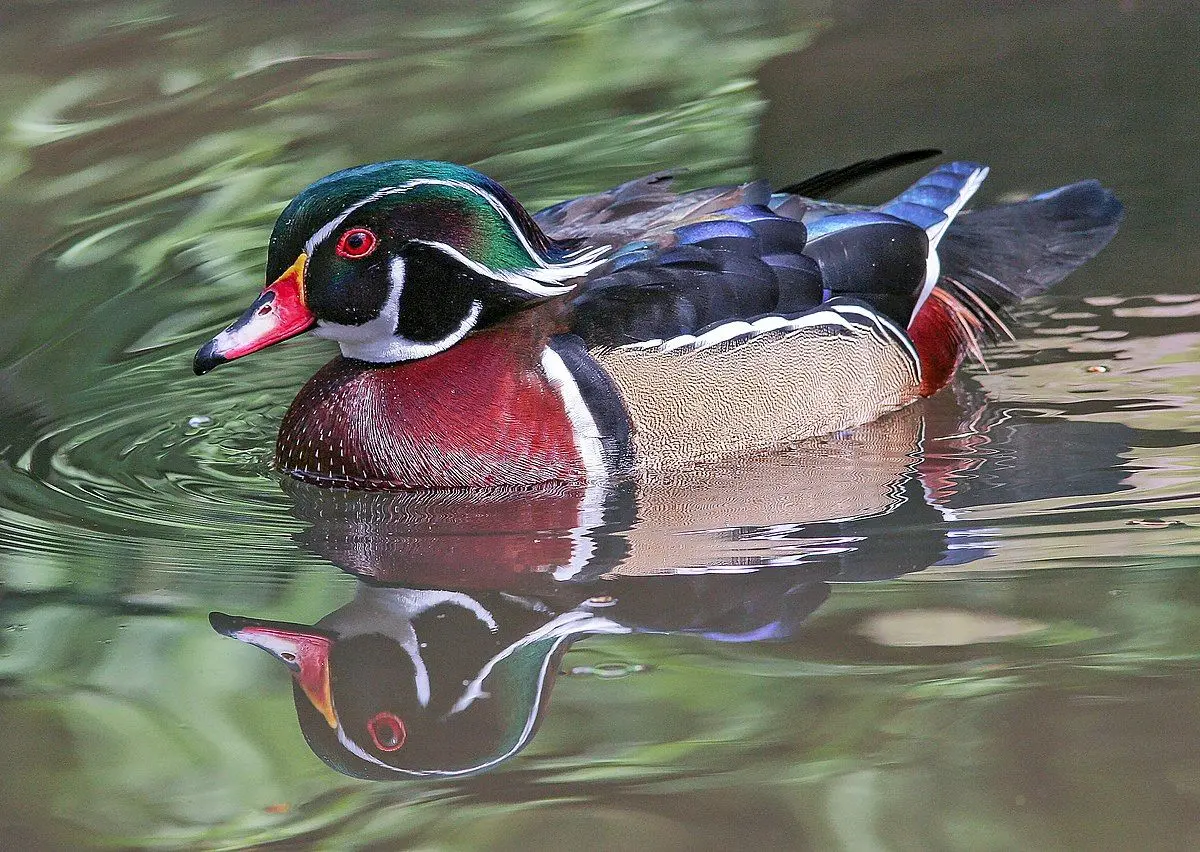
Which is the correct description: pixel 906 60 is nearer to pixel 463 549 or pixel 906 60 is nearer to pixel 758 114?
pixel 758 114

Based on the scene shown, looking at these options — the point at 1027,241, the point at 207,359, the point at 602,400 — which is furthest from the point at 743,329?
the point at 207,359

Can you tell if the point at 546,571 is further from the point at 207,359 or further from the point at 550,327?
the point at 207,359

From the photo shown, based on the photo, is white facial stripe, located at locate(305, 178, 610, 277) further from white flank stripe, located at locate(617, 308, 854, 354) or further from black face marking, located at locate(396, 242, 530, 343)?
white flank stripe, located at locate(617, 308, 854, 354)

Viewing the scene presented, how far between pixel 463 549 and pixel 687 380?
37.3 inches

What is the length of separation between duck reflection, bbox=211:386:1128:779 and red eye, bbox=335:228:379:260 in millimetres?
710

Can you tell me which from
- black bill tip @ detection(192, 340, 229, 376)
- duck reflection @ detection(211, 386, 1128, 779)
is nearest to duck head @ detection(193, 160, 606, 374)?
black bill tip @ detection(192, 340, 229, 376)

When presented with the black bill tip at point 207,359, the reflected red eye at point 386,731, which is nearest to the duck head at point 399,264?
the black bill tip at point 207,359

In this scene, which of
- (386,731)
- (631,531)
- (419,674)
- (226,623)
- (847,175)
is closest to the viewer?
(386,731)

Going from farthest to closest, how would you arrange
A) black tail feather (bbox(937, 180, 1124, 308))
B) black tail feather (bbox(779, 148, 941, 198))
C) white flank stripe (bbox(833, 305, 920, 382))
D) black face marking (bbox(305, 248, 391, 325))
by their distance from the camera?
black tail feather (bbox(937, 180, 1124, 308)) → black tail feather (bbox(779, 148, 941, 198)) → white flank stripe (bbox(833, 305, 920, 382)) → black face marking (bbox(305, 248, 391, 325))

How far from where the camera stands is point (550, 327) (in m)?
5.00

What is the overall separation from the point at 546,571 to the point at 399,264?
3.61 feet

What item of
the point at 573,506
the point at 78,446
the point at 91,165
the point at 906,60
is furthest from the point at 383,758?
the point at 906,60

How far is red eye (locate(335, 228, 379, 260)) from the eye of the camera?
15.9 feet

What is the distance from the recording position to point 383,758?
3.46 meters
